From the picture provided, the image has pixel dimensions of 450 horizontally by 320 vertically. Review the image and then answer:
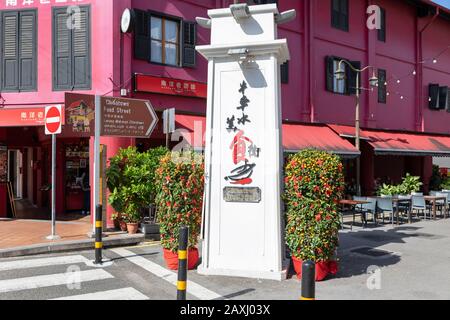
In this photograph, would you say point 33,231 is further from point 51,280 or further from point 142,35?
point 142,35

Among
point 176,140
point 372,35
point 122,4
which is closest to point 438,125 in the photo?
point 372,35

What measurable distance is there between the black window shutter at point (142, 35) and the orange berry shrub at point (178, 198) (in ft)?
→ 20.5

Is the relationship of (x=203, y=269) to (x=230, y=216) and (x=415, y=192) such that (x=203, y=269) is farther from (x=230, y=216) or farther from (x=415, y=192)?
(x=415, y=192)

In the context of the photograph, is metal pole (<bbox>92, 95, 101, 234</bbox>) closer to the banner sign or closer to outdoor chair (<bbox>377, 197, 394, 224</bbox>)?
the banner sign

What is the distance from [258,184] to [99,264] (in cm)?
330

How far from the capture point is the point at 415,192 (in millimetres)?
15648

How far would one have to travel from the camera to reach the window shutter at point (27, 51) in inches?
490

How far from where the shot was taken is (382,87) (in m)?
20.0

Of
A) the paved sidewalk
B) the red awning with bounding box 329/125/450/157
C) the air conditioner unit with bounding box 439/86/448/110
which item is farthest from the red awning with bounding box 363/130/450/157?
the paved sidewalk

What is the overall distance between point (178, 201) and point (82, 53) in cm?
718

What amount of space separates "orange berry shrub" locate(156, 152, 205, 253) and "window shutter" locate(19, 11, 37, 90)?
7237 millimetres

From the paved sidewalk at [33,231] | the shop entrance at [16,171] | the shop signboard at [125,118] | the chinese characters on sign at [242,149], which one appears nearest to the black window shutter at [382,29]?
the shop signboard at [125,118]

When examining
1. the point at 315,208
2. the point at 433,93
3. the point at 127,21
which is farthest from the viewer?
the point at 433,93

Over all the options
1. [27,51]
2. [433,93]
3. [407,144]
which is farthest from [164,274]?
[433,93]
